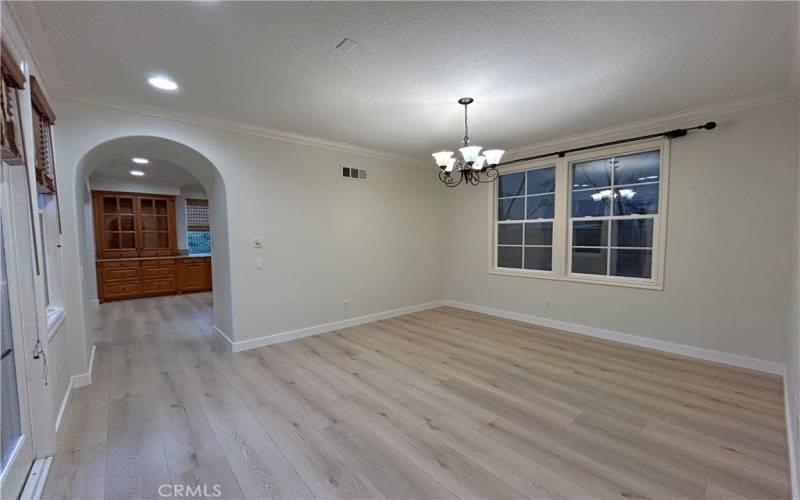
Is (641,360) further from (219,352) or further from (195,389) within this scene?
(219,352)

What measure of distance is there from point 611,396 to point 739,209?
2337 millimetres

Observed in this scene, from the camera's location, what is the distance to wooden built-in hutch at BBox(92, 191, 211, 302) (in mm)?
6793

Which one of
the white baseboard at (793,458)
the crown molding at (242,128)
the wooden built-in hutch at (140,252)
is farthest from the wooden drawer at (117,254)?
the white baseboard at (793,458)

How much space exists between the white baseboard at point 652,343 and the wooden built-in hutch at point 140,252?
6.63 meters

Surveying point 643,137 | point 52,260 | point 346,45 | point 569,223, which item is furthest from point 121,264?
point 643,137

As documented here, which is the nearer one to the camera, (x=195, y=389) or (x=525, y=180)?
(x=195, y=389)

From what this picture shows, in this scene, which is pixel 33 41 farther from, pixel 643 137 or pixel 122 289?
pixel 122 289

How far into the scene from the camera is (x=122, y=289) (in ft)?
22.5

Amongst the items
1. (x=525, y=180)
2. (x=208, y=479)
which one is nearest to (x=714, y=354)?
(x=525, y=180)

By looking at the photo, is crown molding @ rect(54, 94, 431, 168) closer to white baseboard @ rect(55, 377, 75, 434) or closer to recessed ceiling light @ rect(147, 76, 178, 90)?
recessed ceiling light @ rect(147, 76, 178, 90)

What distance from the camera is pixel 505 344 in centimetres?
405

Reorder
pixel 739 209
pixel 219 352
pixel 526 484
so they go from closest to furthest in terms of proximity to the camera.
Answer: pixel 526 484 → pixel 739 209 → pixel 219 352

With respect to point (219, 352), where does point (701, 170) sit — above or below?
above

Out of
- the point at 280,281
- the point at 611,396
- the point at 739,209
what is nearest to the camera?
the point at 611,396
